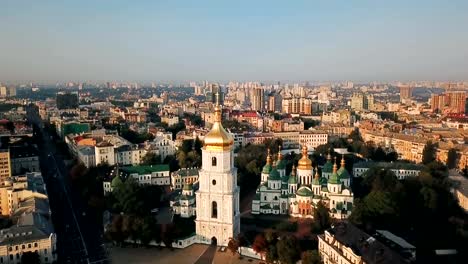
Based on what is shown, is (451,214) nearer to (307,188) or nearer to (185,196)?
(307,188)

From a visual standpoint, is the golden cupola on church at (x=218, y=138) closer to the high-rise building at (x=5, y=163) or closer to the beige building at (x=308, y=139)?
the high-rise building at (x=5, y=163)

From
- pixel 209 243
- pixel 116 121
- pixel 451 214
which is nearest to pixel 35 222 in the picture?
pixel 209 243

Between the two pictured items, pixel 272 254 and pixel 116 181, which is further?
pixel 116 181

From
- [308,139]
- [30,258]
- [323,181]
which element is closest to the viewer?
[30,258]

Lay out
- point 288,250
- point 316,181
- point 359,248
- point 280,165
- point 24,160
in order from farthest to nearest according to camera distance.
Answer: point 24,160 < point 280,165 < point 316,181 < point 288,250 < point 359,248

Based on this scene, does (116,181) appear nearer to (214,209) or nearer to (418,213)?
(214,209)

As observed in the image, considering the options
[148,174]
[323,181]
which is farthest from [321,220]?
[148,174]

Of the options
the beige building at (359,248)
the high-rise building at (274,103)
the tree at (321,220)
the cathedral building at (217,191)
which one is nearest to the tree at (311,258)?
the beige building at (359,248)

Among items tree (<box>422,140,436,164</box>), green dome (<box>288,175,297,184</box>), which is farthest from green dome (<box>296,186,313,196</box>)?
tree (<box>422,140,436,164</box>)
